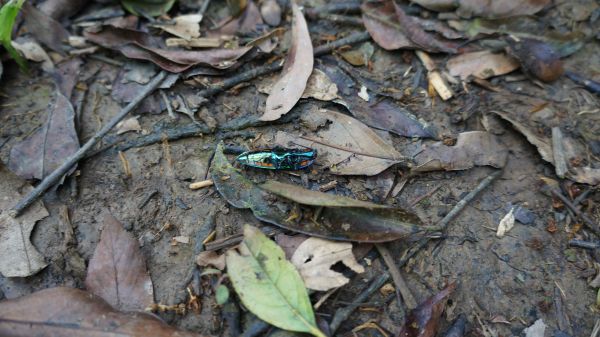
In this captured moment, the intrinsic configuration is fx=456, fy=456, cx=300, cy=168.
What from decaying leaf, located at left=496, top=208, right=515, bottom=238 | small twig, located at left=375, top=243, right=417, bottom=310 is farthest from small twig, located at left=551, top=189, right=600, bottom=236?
small twig, located at left=375, top=243, right=417, bottom=310

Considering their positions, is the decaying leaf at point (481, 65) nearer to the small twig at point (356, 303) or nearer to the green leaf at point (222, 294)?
the small twig at point (356, 303)

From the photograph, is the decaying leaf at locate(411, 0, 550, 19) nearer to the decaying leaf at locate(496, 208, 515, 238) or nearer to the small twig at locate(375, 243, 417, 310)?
the decaying leaf at locate(496, 208, 515, 238)

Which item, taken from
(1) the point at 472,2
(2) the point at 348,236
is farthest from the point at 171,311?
(1) the point at 472,2

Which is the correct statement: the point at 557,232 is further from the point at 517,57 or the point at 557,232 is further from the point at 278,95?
the point at 278,95

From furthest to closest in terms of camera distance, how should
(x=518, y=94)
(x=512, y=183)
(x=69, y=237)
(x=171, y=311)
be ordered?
(x=518, y=94)
(x=512, y=183)
(x=69, y=237)
(x=171, y=311)

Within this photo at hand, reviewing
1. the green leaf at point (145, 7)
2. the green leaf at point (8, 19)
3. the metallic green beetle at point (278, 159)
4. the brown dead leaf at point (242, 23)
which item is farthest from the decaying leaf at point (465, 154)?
the green leaf at point (8, 19)

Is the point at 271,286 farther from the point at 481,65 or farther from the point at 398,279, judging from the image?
the point at 481,65
